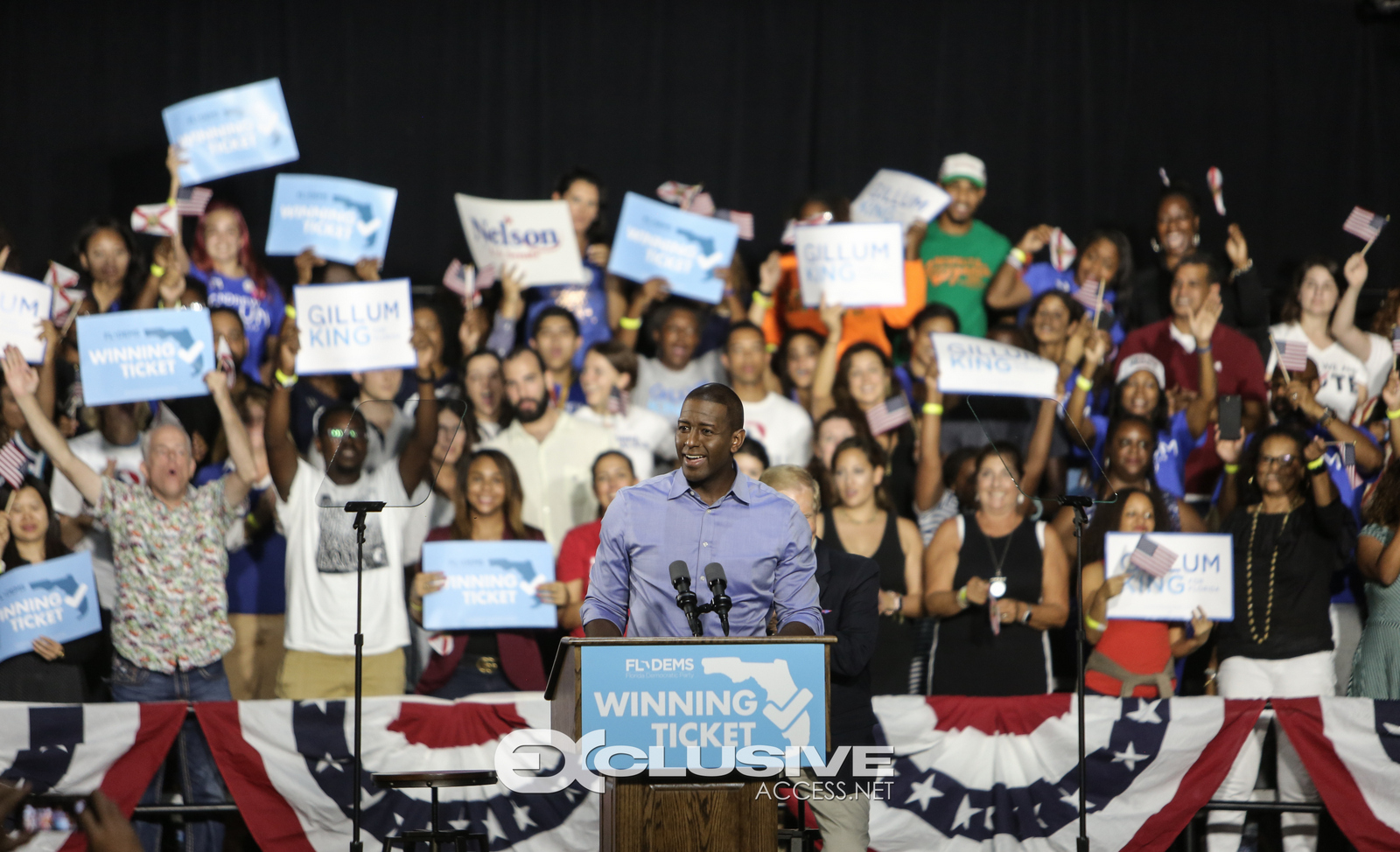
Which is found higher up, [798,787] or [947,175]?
[947,175]

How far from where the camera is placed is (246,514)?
22.0 ft

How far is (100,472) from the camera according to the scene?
656cm

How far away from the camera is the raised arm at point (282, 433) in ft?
21.1

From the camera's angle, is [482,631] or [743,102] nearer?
[482,631]

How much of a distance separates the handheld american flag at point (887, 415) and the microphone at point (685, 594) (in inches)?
144

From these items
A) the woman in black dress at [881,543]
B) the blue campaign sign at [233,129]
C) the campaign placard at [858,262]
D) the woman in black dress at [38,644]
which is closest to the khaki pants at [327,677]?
the woman in black dress at [38,644]

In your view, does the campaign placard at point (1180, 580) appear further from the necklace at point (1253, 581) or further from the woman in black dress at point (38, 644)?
the woman in black dress at point (38, 644)

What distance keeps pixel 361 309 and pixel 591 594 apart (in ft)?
11.7

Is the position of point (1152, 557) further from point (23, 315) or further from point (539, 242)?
A: point (23, 315)

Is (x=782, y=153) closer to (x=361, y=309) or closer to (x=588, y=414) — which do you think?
(x=588, y=414)

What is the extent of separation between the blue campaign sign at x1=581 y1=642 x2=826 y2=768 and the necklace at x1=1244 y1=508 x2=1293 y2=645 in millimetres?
3804

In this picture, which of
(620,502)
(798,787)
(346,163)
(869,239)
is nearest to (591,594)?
(620,502)

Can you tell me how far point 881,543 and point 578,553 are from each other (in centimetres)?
136

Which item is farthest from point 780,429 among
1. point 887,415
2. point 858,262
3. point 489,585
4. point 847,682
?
point 847,682
